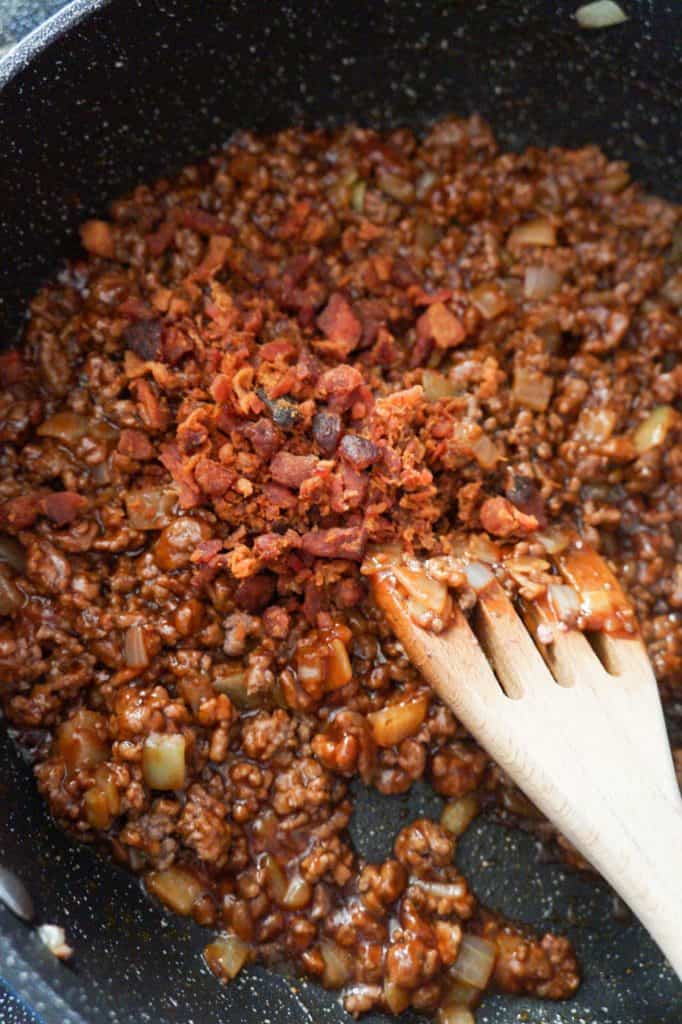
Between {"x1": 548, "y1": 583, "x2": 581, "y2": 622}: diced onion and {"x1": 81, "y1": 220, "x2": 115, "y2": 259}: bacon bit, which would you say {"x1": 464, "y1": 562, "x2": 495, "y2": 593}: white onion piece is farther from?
{"x1": 81, "y1": 220, "x2": 115, "y2": 259}: bacon bit

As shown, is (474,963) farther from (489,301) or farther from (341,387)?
(489,301)

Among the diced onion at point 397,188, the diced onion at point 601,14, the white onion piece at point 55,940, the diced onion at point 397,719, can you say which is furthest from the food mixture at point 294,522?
the diced onion at point 601,14

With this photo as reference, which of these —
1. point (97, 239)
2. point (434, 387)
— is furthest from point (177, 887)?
point (97, 239)

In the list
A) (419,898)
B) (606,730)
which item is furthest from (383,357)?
(419,898)

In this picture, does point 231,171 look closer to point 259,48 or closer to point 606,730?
point 259,48

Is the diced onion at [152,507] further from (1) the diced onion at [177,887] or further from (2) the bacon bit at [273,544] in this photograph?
(1) the diced onion at [177,887]

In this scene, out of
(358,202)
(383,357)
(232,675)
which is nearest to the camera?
(232,675)

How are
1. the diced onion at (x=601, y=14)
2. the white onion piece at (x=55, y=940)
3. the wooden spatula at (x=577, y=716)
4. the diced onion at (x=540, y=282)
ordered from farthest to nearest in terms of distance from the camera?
the diced onion at (x=540, y=282) < the diced onion at (x=601, y=14) < the wooden spatula at (x=577, y=716) < the white onion piece at (x=55, y=940)
